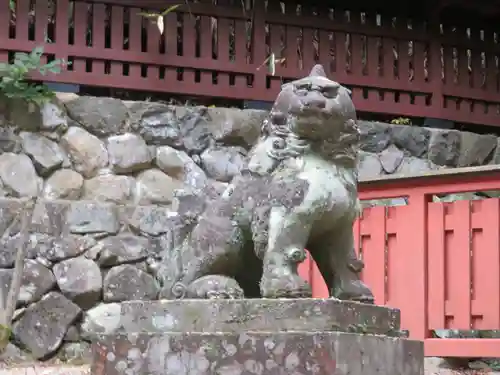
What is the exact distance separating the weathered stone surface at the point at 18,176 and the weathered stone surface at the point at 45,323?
27.7 inches

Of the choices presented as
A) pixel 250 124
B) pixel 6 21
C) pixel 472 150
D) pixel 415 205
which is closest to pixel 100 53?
pixel 6 21

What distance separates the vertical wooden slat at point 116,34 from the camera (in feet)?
20.1

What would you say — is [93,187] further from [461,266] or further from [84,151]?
[461,266]

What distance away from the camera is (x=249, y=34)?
6598 mm

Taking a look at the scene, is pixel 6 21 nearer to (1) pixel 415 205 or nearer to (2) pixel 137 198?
(2) pixel 137 198

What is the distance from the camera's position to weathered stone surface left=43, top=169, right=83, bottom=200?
5.80m

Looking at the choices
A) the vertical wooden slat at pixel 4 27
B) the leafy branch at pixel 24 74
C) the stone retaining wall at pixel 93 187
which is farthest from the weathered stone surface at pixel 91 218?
the vertical wooden slat at pixel 4 27

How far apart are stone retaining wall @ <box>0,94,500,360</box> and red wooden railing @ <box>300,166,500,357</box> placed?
1.15 meters

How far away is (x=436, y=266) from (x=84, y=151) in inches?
96.6

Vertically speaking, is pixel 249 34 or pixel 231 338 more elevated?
pixel 249 34

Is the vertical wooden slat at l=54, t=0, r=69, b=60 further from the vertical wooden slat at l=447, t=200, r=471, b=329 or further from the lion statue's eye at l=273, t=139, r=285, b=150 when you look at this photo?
the lion statue's eye at l=273, t=139, r=285, b=150

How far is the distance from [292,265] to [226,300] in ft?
0.82

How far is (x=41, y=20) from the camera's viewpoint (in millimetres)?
6066

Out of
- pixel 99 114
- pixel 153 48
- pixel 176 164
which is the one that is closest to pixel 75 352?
pixel 176 164
